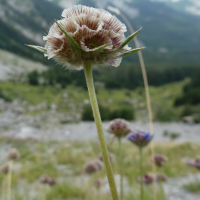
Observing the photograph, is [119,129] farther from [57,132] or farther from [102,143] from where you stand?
[57,132]

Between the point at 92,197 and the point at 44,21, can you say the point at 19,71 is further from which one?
the point at 92,197

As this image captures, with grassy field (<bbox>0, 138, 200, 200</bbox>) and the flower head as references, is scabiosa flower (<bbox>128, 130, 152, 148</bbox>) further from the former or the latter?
grassy field (<bbox>0, 138, 200, 200</bbox>)

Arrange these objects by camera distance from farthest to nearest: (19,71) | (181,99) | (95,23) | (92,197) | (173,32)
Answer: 1. (173,32)
2. (19,71)
3. (181,99)
4. (92,197)
5. (95,23)

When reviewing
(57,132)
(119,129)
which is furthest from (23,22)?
(119,129)

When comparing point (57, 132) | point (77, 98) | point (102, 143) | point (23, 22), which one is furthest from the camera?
point (23, 22)

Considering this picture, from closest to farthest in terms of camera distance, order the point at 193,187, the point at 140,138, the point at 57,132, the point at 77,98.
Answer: the point at 140,138 → the point at 193,187 → the point at 57,132 → the point at 77,98

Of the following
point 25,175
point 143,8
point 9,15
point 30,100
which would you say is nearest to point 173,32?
point 143,8
